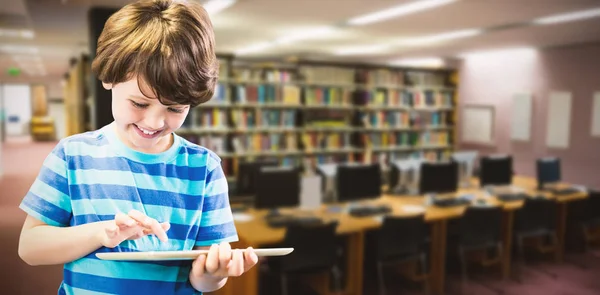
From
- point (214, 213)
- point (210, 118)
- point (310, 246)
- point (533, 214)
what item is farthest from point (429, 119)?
point (214, 213)

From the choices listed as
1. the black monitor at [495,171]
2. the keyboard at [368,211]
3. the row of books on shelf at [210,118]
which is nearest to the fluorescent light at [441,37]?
the black monitor at [495,171]

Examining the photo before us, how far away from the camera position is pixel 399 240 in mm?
3855

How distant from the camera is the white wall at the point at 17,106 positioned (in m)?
18.9

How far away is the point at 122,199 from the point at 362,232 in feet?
10.3

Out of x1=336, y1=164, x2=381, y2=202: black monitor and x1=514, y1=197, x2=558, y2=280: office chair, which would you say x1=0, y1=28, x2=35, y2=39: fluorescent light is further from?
x1=514, y1=197, x2=558, y2=280: office chair

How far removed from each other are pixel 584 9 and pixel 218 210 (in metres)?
4.68

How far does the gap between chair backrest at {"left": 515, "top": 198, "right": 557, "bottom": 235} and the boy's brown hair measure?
4.49m

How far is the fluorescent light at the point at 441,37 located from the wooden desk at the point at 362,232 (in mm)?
2144

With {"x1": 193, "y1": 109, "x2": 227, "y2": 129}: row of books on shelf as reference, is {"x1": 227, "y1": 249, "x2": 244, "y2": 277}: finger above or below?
below

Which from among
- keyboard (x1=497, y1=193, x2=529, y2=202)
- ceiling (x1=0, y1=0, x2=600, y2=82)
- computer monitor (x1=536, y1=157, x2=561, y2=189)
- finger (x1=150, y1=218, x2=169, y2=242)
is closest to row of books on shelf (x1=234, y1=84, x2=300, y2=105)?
ceiling (x1=0, y1=0, x2=600, y2=82)

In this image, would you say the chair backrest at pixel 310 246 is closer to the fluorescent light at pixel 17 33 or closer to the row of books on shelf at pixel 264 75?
the row of books on shelf at pixel 264 75

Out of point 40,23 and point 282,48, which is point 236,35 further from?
point 40,23

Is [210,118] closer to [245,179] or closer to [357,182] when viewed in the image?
[245,179]

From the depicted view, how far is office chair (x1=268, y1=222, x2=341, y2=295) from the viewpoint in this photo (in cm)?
338
